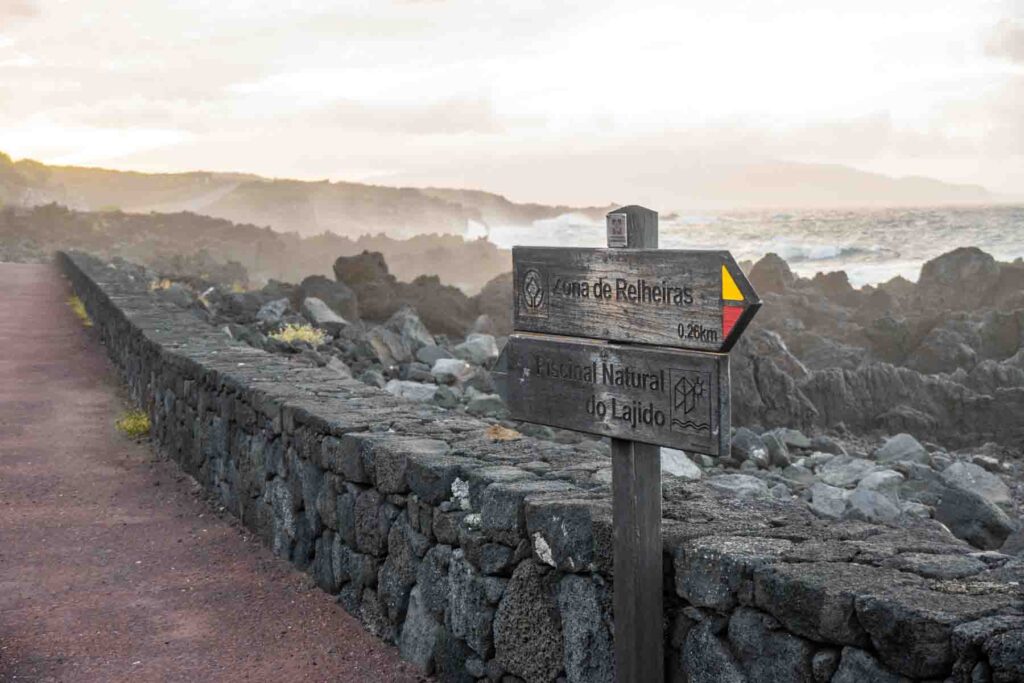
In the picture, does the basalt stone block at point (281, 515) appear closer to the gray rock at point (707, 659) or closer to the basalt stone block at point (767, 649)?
the gray rock at point (707, 659)

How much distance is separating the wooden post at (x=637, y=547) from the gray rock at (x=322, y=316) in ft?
40.0

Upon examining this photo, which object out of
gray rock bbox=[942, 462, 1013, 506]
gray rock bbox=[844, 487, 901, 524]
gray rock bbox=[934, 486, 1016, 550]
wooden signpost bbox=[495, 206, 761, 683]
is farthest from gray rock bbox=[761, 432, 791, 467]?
wooden signpost bbox=[495, 206, 761, 683]

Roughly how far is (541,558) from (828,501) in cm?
454

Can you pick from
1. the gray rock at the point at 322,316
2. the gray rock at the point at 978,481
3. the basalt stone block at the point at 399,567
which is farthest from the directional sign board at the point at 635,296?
the gray rock at the point at 322,316

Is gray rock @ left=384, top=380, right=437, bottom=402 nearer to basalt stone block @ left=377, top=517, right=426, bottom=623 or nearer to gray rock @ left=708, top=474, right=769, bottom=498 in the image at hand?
gray rock @ left=708, top=474, right=769, bottom=498

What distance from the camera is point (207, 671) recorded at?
16.9 feet

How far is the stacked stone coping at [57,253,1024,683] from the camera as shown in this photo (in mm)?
2896

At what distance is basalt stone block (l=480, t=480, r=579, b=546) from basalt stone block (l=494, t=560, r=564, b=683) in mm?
142

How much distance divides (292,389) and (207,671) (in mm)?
2155

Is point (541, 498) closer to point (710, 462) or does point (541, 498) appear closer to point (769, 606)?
point (769, 606)

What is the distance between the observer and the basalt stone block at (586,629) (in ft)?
12.4

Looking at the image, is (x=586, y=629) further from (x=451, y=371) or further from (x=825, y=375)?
(x=825, y=375)

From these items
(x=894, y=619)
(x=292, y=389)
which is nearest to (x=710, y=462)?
(x=292, y=389)

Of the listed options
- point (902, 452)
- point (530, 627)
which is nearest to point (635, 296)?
point (530, 627)
